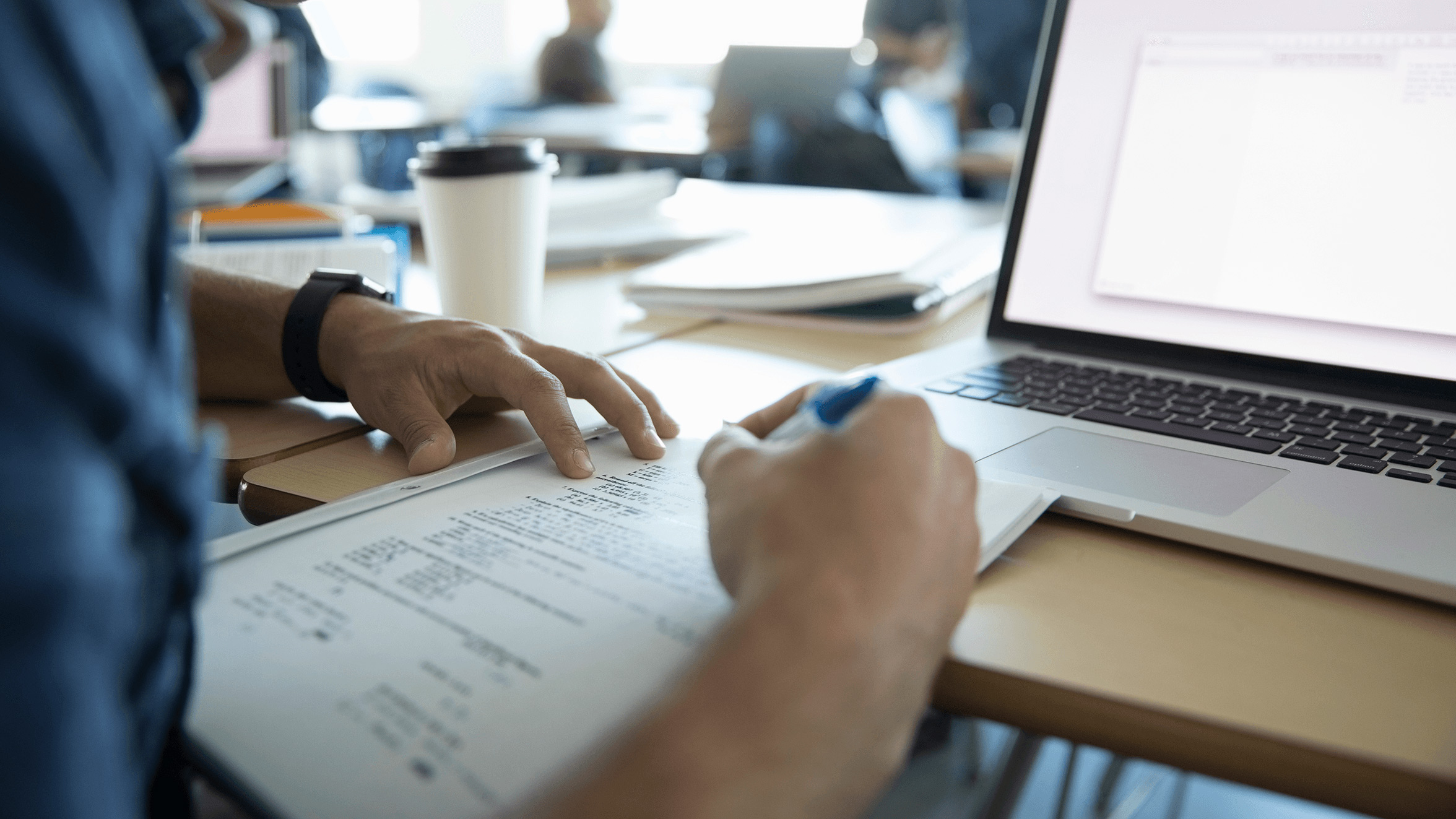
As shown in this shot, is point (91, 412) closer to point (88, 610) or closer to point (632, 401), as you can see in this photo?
point (88, 610)

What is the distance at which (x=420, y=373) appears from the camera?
1.95 feet

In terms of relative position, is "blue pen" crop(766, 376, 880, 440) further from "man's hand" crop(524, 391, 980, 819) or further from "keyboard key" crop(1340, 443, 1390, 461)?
"keyboard key" crop(1340, 443, 1390, 461)

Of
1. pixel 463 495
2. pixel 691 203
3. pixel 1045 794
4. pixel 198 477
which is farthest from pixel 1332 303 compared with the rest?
pixel 691 203

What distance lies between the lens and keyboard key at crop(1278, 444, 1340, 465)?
53cm

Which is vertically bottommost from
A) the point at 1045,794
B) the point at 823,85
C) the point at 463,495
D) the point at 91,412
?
the point at 1045,794

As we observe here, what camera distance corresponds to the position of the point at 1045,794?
1369 millimetres

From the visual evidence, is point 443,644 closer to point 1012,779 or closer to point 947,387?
point 947,387

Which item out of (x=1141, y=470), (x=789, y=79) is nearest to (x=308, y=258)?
(x=1141, y=470)

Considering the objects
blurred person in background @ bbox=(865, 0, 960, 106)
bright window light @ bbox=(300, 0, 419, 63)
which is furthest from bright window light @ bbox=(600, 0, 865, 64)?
blurred person in background @ bbox=(865, 0, 960, 106)

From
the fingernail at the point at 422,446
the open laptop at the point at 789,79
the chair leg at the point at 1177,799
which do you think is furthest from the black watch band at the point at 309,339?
the open laptop at the point at 789,79

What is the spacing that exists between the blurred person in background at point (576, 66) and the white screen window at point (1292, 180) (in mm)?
3949

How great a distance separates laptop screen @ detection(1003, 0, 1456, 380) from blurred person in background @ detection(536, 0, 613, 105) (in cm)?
390

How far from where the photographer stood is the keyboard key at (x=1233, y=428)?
0.58 m

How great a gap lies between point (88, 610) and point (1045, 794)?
1.40 m
